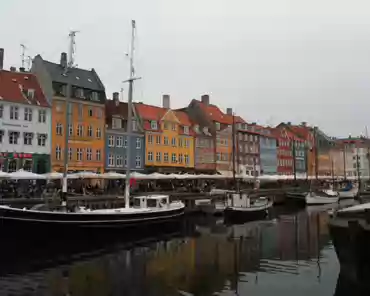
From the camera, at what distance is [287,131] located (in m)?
98.2

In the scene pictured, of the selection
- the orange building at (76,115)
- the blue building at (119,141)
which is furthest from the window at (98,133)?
the blue building at (119,141)

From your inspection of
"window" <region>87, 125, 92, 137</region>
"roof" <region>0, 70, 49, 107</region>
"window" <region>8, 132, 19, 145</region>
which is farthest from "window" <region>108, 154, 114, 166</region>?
"window" <region>8, 132, 19, 145</region>

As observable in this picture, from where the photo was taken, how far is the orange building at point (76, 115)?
49688mm

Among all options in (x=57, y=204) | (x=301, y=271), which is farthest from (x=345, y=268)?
(x=57, y=204)

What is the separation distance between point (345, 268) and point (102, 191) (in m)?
30.4

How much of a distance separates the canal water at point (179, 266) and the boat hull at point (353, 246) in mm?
876

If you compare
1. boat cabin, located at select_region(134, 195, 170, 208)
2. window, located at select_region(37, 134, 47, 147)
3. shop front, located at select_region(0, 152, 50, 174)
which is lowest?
boat cabin, located at select_region(134, 195, 170, 208)

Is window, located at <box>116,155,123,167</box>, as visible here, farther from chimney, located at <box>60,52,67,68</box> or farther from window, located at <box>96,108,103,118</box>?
chimney, located at <box>60,52,67,68</box>

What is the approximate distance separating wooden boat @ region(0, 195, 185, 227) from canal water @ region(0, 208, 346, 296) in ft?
3.56

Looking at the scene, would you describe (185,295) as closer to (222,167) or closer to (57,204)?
(57,204)

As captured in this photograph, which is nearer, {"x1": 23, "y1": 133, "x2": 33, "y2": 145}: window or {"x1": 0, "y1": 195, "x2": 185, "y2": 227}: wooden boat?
{"x1": 0, "y1": 195, "x2": 185, "y2": 227}: wooden boat

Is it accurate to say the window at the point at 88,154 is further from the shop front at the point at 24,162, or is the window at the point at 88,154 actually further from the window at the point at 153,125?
the window at the point at 153,125

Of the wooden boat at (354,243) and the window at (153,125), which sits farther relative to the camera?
the window at (153,125)

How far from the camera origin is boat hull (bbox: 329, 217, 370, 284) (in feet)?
54.3
